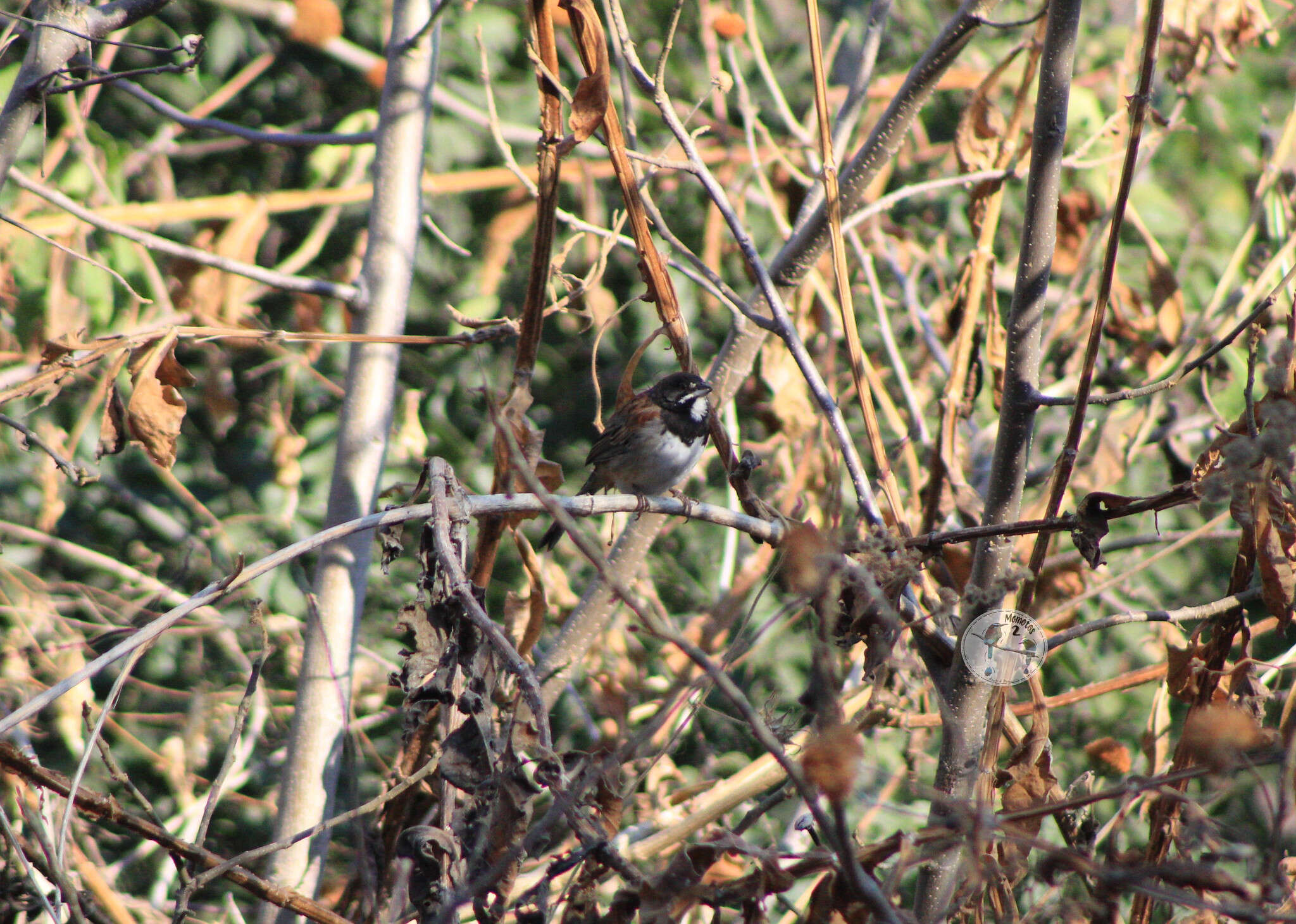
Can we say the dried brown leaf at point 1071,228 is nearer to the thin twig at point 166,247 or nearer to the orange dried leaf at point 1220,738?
the thin twig at point 166,247

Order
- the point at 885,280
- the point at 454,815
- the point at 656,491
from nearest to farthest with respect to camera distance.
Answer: the point at 454,815, the point at 656,491, the point at 885,280

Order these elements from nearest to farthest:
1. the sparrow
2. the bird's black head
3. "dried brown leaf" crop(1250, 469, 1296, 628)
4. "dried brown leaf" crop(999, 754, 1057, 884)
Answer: "dried brown leaf" crop(1250, 469, 1296, 628)
"dried brown leaf" crop(999, 754, 1057, 884)
the bird's black head
the sparrow

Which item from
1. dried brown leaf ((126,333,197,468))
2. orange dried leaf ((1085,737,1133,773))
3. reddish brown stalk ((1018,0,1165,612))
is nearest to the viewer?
reddish brown stalk ((1018,0,1165,612))

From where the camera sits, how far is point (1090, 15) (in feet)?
18.2

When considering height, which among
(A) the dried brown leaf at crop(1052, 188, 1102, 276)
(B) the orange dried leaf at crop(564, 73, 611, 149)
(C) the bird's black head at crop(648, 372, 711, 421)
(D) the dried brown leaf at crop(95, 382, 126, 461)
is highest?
(A) the dried brown leaf at crop(1052, 188, 1102, 276)

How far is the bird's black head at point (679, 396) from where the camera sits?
415cm

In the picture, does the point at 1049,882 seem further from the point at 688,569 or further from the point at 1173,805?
the point at 688,569

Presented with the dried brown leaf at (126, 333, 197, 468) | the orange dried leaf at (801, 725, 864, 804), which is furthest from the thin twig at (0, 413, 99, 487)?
the orange dried leaf at (801, 725, 864, 804)

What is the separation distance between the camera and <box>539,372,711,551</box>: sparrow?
14.1 ft

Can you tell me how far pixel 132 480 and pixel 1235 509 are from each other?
4.82 m

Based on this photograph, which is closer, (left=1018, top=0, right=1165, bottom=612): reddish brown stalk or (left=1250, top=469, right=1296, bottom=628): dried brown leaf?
(left=1250, top=469, right=1296, bottom=628): dried brown leaf

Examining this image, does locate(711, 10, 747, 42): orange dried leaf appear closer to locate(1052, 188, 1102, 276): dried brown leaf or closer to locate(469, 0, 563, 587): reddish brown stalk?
locate(1052, 188, 1102, 276): dried brown leaf

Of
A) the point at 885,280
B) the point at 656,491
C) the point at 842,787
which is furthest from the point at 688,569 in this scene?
the point at 842,787

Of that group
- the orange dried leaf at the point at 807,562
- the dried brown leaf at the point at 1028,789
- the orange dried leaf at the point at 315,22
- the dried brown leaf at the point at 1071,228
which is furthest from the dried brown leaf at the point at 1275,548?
the orange dried leaf at the point at 315,22
